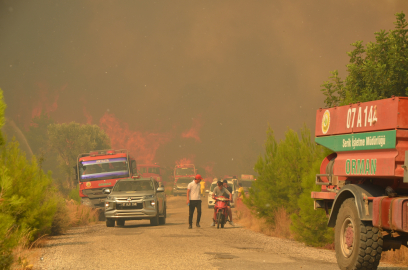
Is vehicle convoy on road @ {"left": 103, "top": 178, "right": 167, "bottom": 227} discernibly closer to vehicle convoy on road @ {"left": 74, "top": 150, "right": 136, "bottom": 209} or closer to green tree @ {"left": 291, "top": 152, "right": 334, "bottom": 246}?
vehicle convoy on road @ {"left": 74, "top": 150, "right": 136, "bottom": 209}

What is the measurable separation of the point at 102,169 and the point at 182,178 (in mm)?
28060

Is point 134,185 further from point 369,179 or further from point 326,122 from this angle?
point 369,179

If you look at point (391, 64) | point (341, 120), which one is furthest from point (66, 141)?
point (341, 120)

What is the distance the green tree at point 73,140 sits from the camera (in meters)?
72.4

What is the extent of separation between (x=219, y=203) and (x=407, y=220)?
1313 centimetres

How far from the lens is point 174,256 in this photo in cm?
1069

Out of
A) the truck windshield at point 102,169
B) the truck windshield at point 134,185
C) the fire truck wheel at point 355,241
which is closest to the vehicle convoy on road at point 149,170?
the truck windshield at point 102,169

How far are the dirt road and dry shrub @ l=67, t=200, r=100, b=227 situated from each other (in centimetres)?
524

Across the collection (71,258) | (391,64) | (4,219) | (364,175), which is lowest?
(71,258)

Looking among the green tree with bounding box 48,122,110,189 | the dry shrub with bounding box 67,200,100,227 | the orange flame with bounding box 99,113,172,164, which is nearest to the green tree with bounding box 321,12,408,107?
the dry shrub with bounding box 67,200,100,227

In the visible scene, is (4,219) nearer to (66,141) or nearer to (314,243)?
(314,243)

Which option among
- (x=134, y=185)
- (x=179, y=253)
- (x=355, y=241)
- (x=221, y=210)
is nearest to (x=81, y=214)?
(x=134, y=185)

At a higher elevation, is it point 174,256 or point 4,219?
point 4,219

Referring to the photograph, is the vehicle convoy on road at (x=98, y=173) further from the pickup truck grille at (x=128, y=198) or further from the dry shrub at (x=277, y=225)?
the dry shrub at (x=277, y=225)
